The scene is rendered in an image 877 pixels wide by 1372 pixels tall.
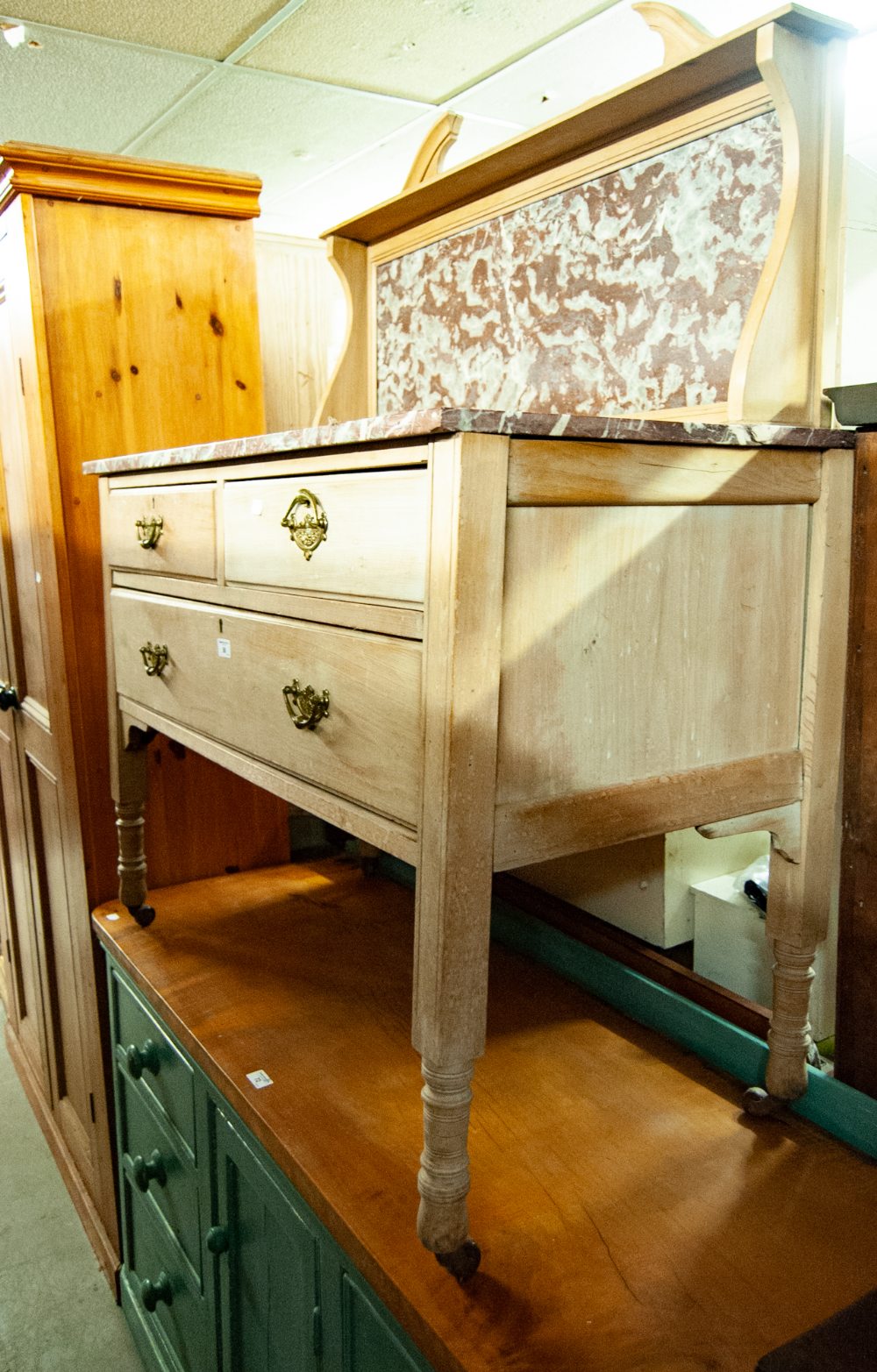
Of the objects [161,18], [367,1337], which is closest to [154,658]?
[367,1337]

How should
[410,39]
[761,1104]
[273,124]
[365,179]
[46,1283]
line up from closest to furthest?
1. [761,1104]
2. [46,1283]
3. [410,39]
4. [273,124]
5. [365,179]

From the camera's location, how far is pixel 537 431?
86cm

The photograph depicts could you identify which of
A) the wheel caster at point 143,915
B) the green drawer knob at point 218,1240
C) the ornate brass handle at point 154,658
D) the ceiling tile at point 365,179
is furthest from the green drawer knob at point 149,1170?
the ceiling tile at point 365,179

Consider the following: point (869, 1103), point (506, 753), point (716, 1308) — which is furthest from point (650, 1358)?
point (506, 753)

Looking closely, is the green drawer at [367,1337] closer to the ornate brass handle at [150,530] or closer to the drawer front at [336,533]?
the drawer front at [336,533]

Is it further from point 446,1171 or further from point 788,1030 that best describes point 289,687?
point 788,1030

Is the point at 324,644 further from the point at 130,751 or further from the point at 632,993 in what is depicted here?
the point at 130,751

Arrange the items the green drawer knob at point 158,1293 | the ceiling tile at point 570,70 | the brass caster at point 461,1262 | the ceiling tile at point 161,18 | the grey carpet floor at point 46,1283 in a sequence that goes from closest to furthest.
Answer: the brass caster at point 461,1262 < the green drawer knob at point 158,1293 < the grey carpet floor at point 46,1283 < the ceiling tile at point 161,18 < the ceiling tile at point 570,70

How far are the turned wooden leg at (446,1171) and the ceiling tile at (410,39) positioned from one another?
3206mm

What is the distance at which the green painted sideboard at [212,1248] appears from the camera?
45.2 inches

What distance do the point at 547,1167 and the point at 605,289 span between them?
1.05m

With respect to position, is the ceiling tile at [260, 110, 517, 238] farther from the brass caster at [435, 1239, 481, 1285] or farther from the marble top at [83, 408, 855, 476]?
the brass caster at [435, 1239, 481, 1285]

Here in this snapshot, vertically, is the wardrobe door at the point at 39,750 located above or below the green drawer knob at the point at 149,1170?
above

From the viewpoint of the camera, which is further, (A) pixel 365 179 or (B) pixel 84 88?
(A) pixel 365 179
